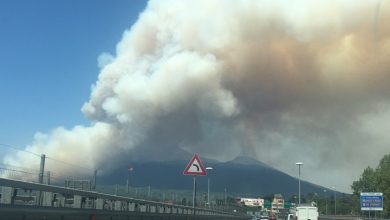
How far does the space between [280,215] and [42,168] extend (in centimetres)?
12916

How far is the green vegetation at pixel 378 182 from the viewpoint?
123 metres

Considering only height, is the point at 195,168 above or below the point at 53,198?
above

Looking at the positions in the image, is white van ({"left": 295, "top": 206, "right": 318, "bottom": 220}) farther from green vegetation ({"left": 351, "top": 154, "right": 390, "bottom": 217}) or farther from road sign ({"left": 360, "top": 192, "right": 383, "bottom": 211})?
green vegetation ({"left": 351, "top": 154, "right": 390, "bottom": 217})

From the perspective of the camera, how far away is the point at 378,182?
129750 mm

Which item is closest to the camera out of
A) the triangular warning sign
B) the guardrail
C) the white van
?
the guardrail

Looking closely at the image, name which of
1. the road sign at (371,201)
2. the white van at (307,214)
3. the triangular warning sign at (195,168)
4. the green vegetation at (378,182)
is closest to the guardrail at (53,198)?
the triangular warning sign at (195,168)

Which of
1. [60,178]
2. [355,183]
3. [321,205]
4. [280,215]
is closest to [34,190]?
[60,178]

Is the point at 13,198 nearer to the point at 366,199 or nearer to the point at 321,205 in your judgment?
the point at 366,199

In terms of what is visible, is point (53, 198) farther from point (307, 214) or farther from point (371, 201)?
point (371, 201)

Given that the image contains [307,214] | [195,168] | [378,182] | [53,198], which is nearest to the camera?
[53,198]

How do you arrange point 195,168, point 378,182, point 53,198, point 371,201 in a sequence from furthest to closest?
point 378,182 < point 371,201 < point 195,168 < point 53,198

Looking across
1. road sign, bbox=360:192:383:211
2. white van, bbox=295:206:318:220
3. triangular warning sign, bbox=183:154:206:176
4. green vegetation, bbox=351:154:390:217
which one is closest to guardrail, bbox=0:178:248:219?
triangular warning sign, bbox=183:154:206:176

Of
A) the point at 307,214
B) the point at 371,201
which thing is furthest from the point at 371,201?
the point at 307,214

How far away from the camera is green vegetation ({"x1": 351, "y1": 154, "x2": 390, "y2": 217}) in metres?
123
